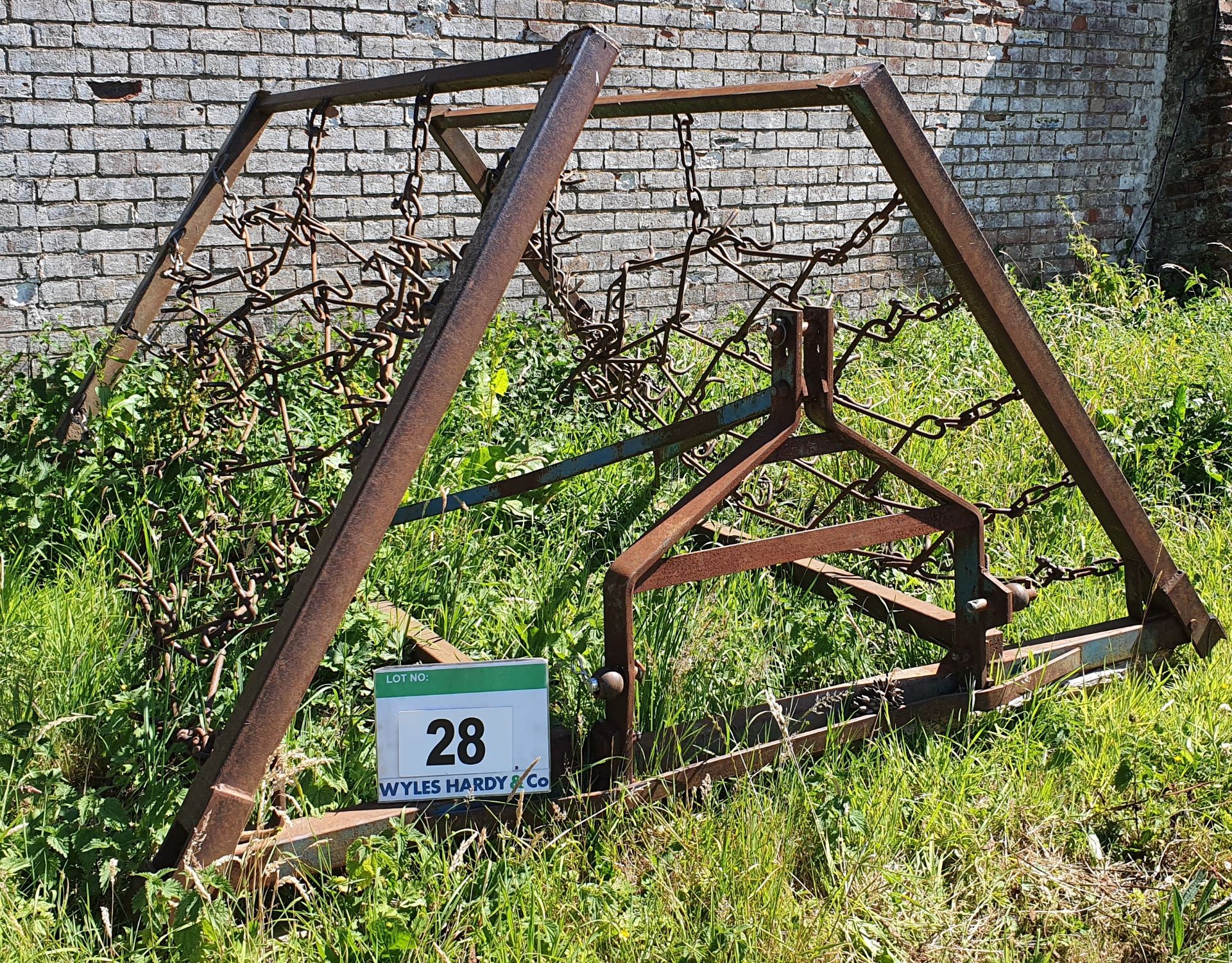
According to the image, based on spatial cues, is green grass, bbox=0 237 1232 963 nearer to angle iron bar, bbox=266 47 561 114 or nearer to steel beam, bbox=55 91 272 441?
steel beam, bbox=55 91 272 441

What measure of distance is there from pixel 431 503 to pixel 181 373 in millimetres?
888

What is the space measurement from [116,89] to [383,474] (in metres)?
3.56

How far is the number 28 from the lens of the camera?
6.14ft

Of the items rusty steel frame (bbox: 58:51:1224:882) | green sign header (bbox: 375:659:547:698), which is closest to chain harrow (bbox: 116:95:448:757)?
rusty steel frame (bbox: 58:51:1224:882)

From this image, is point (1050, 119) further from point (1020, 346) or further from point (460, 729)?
point (460, 729)

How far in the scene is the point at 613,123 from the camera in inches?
227

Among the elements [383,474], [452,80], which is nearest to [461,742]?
[383,474]

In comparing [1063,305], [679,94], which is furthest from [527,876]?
[1063,305]

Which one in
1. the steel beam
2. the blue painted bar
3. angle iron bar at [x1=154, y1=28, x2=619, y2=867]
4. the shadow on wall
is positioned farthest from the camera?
the shadow on wall

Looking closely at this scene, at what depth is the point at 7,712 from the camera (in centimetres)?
223

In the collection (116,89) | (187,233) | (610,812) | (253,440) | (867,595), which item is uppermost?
(116,89)

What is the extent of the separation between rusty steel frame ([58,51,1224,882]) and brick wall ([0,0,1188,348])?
73.8 inches

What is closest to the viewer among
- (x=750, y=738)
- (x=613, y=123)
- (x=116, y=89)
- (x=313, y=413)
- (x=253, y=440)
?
(x=750, y=738)

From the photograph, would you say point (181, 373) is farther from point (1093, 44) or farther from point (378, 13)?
point (1093, 44)
